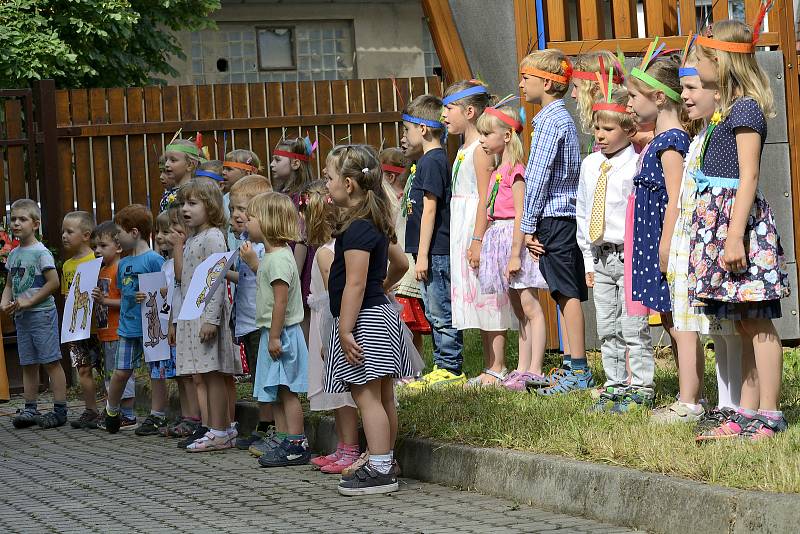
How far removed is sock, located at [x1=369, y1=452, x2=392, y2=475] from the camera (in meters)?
6.69

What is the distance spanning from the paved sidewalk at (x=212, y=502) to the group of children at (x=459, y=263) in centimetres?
25

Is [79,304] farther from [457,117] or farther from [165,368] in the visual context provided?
[457,117]

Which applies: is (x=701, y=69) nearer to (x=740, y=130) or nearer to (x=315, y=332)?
(x=740, y=130)

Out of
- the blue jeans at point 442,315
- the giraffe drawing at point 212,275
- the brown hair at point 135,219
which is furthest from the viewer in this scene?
the brown hair at point 135,219

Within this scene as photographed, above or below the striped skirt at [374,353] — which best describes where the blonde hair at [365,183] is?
above

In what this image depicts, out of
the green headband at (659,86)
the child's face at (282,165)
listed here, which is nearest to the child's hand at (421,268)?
the child's face at (282,165)

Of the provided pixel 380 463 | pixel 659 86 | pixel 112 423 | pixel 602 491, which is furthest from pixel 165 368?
pixel 602 491

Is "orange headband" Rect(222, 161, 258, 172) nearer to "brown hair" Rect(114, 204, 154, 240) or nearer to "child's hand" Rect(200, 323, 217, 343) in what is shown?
"brown hair" Rect(114, 204, 154, 240)

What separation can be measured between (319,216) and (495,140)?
5.07ft

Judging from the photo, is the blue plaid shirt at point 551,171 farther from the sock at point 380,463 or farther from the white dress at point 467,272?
the sock at point 380,463

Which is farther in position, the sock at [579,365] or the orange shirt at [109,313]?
the orange shirt at [109,313]

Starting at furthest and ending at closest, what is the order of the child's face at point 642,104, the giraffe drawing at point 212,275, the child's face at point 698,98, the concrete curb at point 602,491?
1. the giraffe drawing at point 212,275
2. the child's face at point 642,104
3. the child's face at point 698,98
4. the concrete curb at point 602,491

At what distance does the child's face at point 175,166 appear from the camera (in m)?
10.5

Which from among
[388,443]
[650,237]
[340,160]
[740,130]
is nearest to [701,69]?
[740,130]
